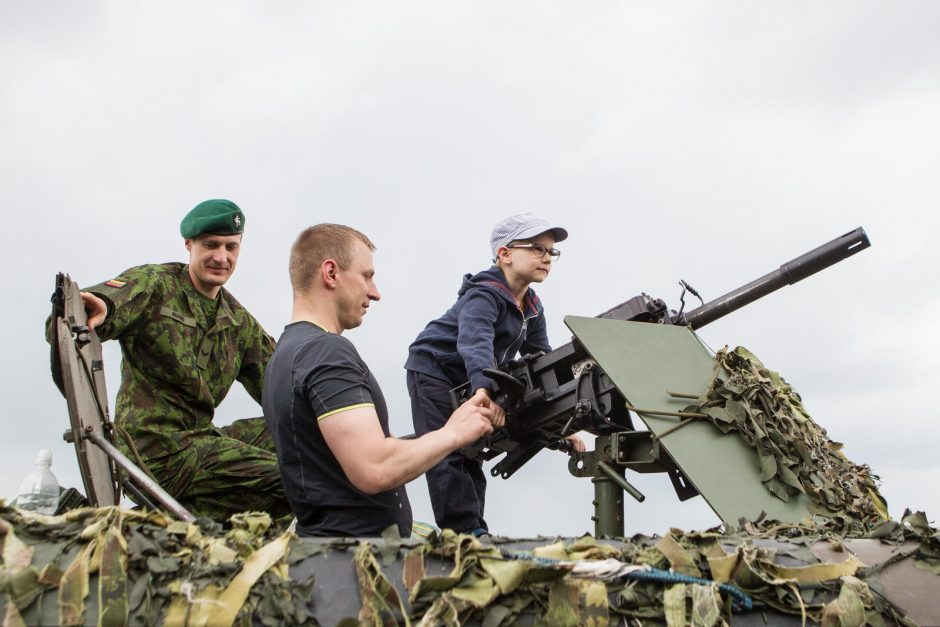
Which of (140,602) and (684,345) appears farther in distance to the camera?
(684,345)

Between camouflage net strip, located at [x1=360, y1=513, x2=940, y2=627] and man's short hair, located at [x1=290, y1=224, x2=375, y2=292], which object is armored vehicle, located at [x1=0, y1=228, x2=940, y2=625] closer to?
camouflage net strip, located at [x1=360, y1=513, x2=940, y2=627]

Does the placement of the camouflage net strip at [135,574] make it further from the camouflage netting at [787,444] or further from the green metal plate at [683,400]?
the camouflage netting at [787,444]

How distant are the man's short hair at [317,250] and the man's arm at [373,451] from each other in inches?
27.8

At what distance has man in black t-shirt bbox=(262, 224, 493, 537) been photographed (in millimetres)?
2928

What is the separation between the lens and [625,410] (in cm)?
478

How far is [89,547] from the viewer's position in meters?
2.12

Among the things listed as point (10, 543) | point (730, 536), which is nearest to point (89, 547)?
point (10, 543)

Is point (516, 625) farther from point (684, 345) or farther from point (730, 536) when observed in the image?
point (684, 345)

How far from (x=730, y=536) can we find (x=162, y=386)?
9.69ft

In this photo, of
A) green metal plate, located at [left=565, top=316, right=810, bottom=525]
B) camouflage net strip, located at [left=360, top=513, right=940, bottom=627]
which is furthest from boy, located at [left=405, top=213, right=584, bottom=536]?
camouflage net strip, located at [left=360, top=513, right=940, bottom=627]

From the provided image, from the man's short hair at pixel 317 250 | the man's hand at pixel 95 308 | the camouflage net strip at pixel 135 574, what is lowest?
the camouflage net strip at pixel 135 574

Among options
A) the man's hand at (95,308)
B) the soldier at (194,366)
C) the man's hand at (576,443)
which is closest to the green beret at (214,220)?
the soldier at (194,366)

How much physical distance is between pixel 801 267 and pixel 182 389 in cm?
358

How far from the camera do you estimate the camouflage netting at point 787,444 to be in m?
4.10
